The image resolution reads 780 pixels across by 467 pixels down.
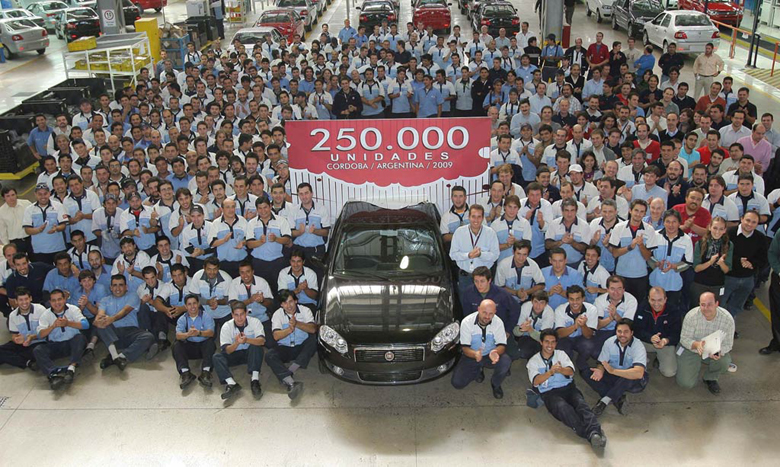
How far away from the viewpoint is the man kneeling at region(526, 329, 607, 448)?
6.77 meters

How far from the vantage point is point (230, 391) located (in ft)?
24.7

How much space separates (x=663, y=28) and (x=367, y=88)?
12274mm

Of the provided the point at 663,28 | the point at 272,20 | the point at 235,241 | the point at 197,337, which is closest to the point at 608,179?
the point at 235,241

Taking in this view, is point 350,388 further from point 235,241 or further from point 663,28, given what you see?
point 663,28

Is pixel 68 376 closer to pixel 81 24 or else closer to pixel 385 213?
pixel 385 213

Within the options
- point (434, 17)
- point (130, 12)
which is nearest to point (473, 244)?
point (434, 17)

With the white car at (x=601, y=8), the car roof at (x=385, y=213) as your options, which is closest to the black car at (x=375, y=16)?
the white car at (x=601, y=8)

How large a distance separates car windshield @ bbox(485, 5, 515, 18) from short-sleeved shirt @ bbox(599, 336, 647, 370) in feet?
65.4

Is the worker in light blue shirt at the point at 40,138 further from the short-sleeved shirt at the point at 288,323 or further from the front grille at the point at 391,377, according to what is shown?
the front grille at the point at 391,377

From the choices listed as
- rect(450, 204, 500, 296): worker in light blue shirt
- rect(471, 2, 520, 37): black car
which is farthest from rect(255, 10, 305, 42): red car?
rect(450, 204, 500, 296): worker in light blue shirt

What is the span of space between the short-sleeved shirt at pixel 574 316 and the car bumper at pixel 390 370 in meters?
1.27

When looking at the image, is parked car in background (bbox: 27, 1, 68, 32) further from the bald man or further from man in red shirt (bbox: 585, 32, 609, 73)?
the bald man

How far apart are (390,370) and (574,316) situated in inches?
82.0

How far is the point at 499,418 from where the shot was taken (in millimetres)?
7129
